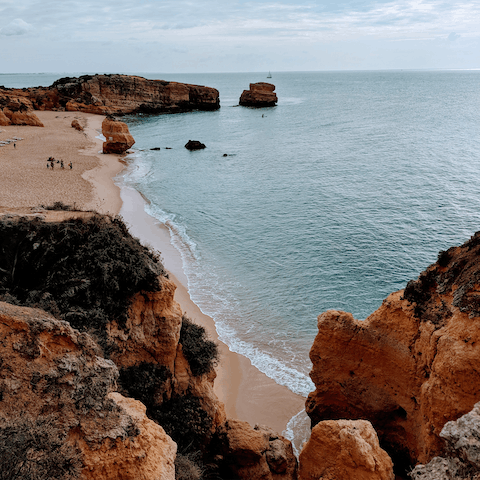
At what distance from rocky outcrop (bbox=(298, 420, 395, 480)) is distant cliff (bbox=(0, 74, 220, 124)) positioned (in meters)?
85.8

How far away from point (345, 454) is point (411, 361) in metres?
2.78

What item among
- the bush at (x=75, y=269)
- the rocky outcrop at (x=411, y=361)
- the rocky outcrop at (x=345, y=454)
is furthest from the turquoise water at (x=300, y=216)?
the bush at (x=75, y=269)

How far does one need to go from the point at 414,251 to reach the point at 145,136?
171ft

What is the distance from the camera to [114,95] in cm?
8812

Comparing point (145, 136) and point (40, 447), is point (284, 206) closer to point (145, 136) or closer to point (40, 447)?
point (40, 447)

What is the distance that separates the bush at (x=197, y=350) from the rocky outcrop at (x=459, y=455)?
16.8 ft

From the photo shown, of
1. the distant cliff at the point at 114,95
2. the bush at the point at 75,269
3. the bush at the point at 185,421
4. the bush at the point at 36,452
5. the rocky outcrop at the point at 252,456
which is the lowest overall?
the rocky outcrop at the point at 252,456

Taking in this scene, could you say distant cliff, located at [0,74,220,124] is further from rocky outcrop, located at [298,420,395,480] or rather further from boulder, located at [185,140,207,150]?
rocky outcrop, located at [298,420,395,480]

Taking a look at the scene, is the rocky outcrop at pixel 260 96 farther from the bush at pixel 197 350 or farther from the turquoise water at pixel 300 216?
the bush at pixel 197 350

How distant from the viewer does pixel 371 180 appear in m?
39.6

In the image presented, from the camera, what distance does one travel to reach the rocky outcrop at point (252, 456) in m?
9.32

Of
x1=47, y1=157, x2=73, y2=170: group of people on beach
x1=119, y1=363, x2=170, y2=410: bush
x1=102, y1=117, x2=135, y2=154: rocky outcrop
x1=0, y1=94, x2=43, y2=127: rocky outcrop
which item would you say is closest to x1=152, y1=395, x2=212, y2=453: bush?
x1=119, y1=363, x2=170, y2=410: bush

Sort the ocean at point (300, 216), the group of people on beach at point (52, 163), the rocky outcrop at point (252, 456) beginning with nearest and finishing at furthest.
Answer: the rocky outcrop at point (252, 456) < the ocean at point (300, 216) < the group of people on beach at point (52, 163)

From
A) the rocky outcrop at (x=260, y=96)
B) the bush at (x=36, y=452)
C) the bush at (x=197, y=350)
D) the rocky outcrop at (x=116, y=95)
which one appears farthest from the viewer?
the rocky outcrop at (x=260, y=96)
